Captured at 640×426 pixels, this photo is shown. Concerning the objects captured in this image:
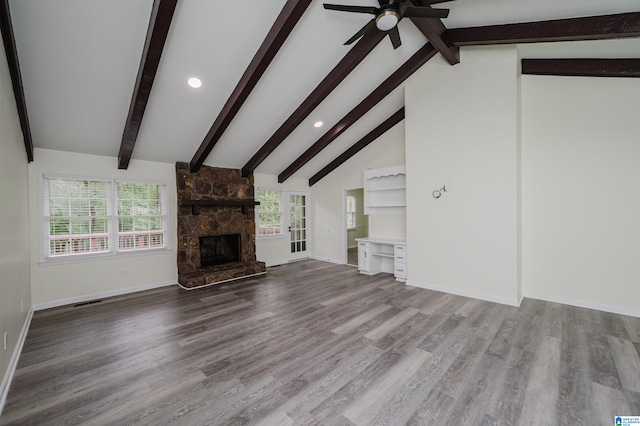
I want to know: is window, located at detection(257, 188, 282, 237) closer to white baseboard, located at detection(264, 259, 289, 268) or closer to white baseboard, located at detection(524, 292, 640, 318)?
white baseboard, located at detection(264, 259, 289, 268)

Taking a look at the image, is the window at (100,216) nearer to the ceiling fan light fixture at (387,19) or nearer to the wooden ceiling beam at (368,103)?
the wooden ceiling beam at (368,103)

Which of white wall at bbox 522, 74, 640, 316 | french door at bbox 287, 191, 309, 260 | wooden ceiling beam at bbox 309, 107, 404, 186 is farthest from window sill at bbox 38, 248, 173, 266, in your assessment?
white wall at bbox 522, 74, 640, 316

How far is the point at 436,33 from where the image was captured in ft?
11.4

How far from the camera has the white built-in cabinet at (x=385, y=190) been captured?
19.0 feet

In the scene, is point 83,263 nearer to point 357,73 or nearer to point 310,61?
point 310,61

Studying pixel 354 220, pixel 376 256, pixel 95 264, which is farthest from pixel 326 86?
pixel 354 220

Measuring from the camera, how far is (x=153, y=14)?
2668mm

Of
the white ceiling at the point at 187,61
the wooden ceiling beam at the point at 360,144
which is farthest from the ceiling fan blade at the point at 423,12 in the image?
the wooden ceiling beam at the point at 360,144

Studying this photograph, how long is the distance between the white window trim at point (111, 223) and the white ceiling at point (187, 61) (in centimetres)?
46

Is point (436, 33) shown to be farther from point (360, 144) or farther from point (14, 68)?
point (14, 68)

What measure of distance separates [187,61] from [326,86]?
193 centimetres

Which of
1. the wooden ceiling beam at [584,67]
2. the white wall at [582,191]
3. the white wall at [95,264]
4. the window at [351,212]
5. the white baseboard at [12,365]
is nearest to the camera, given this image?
the white baseboard at [12,365]

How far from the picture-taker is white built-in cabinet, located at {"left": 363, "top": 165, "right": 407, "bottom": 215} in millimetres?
5805

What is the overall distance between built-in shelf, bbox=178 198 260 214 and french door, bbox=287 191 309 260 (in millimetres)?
1418
